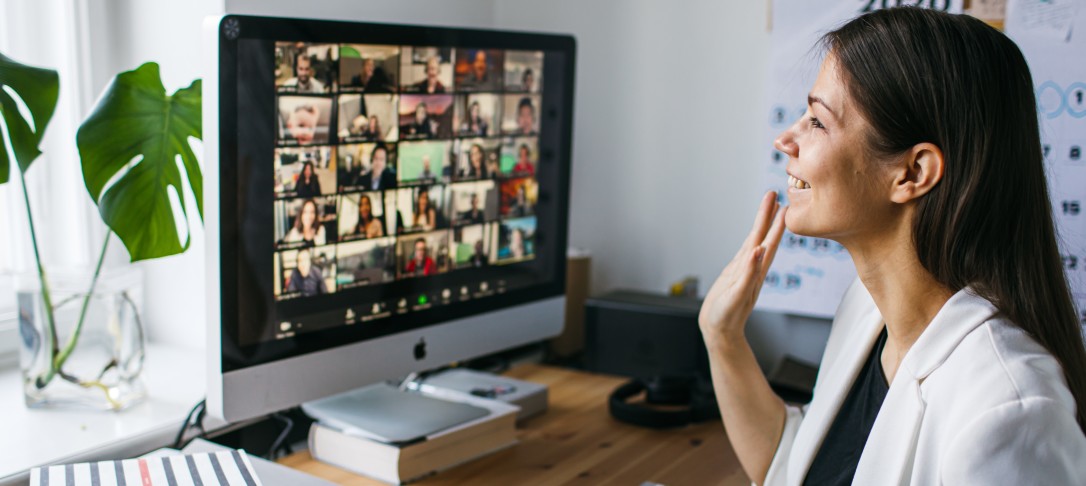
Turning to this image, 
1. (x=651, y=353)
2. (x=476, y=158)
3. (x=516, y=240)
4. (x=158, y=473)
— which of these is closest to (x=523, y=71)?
(x=476, y=158)

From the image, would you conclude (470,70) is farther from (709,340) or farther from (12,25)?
(12,25)

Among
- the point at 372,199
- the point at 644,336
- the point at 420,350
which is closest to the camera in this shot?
the point at 372,199

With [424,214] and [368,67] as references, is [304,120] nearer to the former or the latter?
[368,67]

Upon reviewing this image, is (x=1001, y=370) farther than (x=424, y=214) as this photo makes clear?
No

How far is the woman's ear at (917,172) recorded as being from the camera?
3.29ft

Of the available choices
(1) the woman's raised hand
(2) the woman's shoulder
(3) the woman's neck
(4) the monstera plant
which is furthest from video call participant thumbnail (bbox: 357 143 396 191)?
(2) the woman's shoulder

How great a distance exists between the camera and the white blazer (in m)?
0.89

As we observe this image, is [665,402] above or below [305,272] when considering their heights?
below

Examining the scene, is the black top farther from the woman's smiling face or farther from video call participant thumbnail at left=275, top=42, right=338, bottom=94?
video call participant thumbnail at left=275, top=42, right=338, bottom=94

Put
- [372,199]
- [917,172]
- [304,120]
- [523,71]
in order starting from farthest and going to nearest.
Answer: [523,71], [372,199], [304,120], [917,172]

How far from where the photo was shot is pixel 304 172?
124cm

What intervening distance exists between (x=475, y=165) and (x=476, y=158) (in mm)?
11

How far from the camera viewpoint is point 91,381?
55.2 inches

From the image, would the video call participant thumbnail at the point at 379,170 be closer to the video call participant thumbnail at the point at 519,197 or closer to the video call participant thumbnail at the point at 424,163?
the video call participant thumbnail at the point at 424,163
